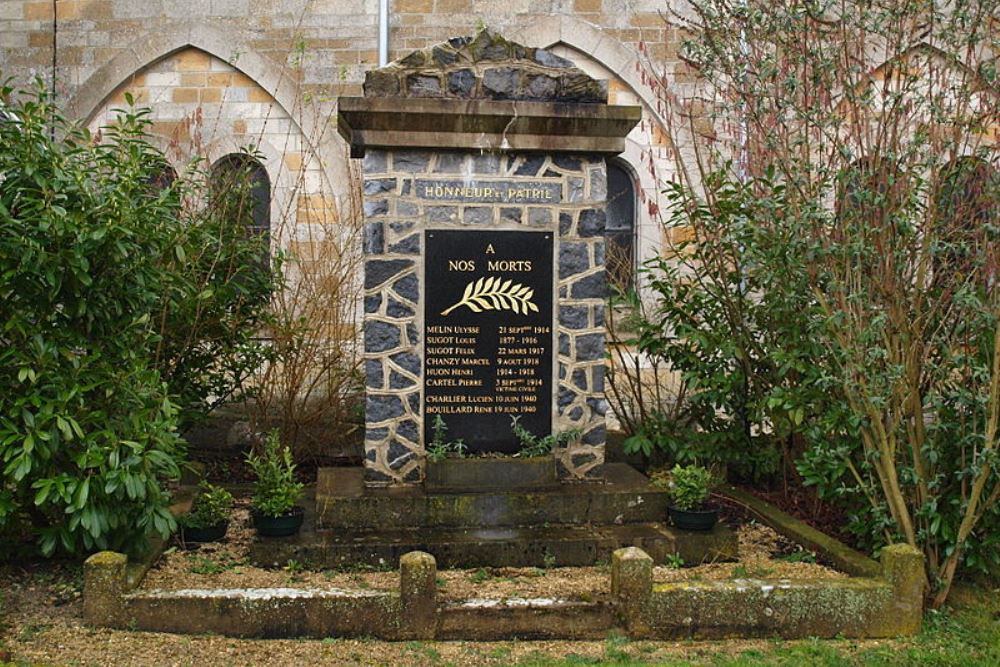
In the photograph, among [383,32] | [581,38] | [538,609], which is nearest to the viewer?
[538,609]

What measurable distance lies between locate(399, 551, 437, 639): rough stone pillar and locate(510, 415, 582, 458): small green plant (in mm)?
1734

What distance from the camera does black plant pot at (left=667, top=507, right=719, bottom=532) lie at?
634 cm

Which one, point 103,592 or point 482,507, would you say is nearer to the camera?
point 103,592

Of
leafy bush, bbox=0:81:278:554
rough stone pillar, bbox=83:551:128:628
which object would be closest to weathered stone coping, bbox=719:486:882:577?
leafy bush, bbox=0:81:278:554

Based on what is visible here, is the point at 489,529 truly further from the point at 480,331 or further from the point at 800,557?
the point at 800,557

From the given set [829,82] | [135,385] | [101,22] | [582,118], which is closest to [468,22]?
[101,22]

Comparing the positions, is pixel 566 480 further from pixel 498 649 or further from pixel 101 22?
pixel 101 22

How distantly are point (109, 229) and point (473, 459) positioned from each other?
2699 millimetres

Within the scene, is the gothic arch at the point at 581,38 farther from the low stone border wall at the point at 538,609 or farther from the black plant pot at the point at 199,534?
the low stone border wall at the point at 538,609

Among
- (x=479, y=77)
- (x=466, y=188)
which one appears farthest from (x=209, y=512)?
(x=479, y=77)

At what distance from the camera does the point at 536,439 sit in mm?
6793

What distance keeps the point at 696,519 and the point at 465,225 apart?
2507mm

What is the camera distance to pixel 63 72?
41.7 ft

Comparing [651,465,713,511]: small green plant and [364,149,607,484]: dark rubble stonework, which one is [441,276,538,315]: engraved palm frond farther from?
[651,465,713,511]: small green plant
